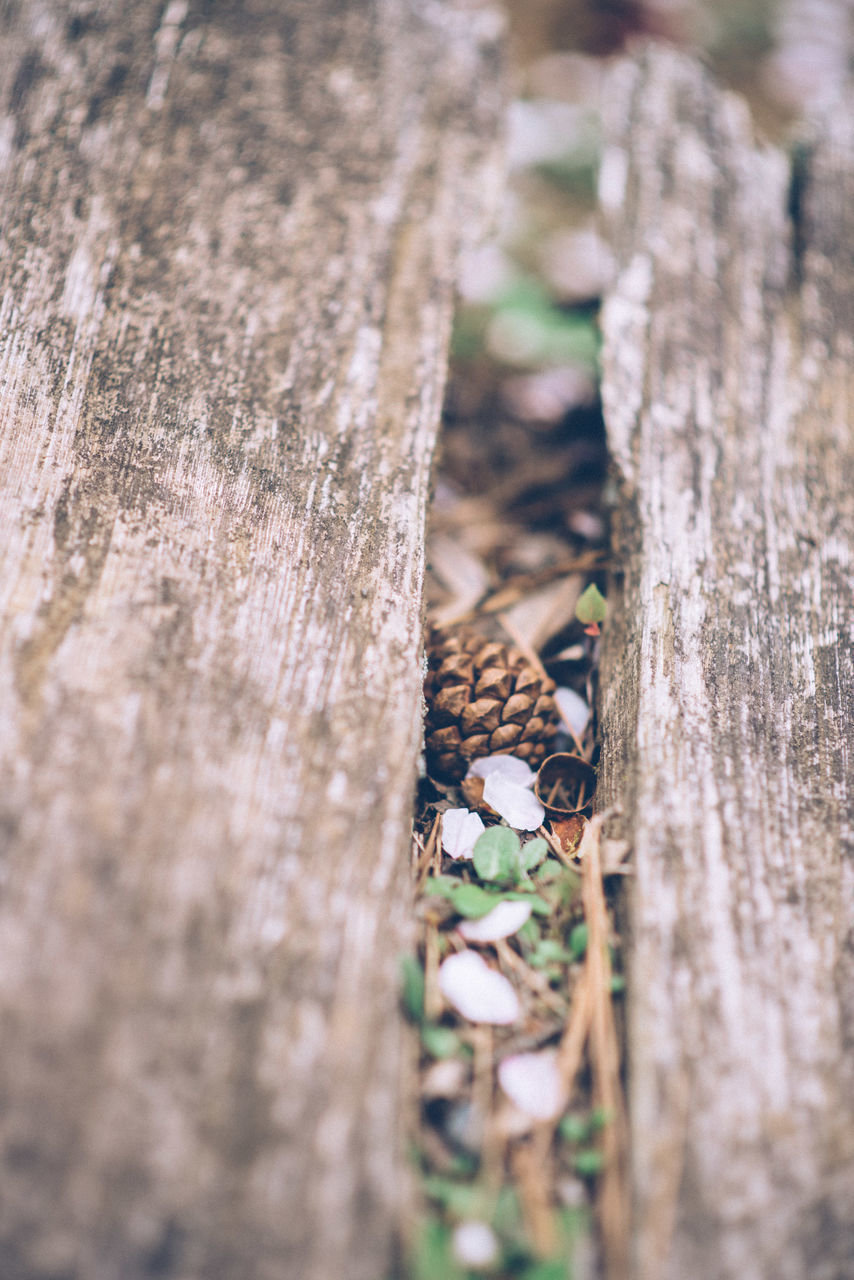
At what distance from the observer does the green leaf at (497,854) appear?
100cm

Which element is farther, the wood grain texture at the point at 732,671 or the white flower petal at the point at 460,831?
the white flower petal at the point at 460,831

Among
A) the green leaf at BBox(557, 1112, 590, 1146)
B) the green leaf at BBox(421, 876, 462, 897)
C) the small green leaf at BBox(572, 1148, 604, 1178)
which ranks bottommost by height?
the small green leaf at BBox(572, 1148, 604, 1178)

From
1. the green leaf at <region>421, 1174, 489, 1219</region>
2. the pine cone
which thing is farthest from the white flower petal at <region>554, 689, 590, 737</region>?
the green leaf at <region>421, 1174, 489, 1219</region>

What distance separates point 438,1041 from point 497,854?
255 millimetres

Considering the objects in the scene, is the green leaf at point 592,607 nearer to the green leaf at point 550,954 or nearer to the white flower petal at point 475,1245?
the green leaf at point 550,954

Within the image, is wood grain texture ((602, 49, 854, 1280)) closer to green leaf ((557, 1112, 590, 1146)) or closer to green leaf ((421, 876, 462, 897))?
green leaf ((557, 1112, 590, 1146))

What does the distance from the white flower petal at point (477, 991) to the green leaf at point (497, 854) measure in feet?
0.38

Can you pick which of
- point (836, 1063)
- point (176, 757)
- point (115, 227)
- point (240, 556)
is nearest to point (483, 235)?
point (115, 227)

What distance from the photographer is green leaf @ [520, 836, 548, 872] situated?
101 cm

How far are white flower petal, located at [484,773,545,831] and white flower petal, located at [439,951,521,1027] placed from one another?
0.73 ft

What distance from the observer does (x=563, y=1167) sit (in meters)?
0.80

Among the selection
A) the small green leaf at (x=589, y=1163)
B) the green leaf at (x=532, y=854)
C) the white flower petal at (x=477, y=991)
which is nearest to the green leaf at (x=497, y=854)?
the green leaf at (x=532, y=854)

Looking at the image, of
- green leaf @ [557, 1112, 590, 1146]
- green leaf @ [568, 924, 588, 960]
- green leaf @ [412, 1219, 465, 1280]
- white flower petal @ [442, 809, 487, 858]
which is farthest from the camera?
white flower petal @ [442, 809, 487, 858]

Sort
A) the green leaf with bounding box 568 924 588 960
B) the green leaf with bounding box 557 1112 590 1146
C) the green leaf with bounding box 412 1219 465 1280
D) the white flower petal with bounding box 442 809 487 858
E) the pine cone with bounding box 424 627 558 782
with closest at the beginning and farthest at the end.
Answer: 1. the green leaf with bounding box 412 1219 465 1280
2. the green leaf with bounding box 557 1112 590 1146
3. the green leaf with bounding box 568 924 588 960
4. the white flower petal with bounding box 442 809 487 858
5. the pine cone with bounding box 424 627 558 782
